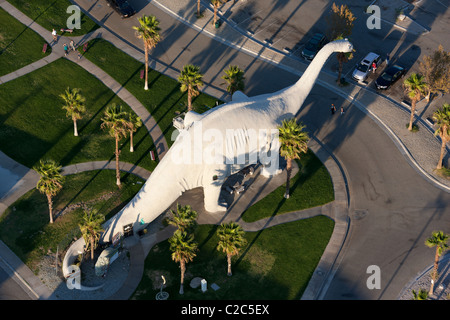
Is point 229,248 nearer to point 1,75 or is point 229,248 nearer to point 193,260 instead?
point 193,260

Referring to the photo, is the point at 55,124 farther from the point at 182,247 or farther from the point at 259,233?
the point at 259,233

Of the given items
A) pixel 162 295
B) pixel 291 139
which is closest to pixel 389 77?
pixel 291 139

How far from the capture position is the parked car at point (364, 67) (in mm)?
74188

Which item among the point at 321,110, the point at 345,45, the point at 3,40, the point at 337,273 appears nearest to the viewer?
the point at 337,273

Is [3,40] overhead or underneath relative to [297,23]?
underneath

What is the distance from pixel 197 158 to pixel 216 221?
6789 mm

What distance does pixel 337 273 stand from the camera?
53.9 m

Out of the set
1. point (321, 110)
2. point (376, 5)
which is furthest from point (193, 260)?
point (376, 5)

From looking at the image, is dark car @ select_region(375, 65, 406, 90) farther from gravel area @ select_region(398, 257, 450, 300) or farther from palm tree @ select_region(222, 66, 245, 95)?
gravel area @ select_region(398, 257, 450, 300)

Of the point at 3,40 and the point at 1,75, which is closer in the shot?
the point at 1,75

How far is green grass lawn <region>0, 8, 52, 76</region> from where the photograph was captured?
73188 millimetres

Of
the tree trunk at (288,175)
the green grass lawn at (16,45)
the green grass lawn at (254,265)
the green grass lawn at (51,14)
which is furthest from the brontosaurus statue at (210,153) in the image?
the green grass lawn at (51,14)

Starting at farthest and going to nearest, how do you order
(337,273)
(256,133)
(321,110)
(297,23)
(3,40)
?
(297,23)
(3,40)
(321,110)
(256,133)
(337,273)

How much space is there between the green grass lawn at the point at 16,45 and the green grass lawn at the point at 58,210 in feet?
66.0
